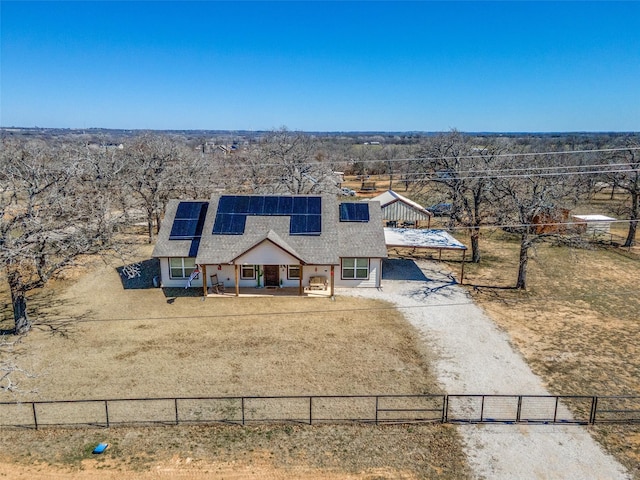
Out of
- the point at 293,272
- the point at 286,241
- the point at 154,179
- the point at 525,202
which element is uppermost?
the point at 154,179

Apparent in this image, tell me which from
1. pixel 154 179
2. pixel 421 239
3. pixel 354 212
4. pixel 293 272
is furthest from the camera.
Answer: pixel 154 179

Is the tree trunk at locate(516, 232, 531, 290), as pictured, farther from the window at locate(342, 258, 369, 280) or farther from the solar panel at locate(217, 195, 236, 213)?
the solar panel at locate(217, 195, 236, 213)

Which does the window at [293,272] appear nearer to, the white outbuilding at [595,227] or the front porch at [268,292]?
the front porch at [268,292]

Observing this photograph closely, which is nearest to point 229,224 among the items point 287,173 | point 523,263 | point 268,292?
point 268,292

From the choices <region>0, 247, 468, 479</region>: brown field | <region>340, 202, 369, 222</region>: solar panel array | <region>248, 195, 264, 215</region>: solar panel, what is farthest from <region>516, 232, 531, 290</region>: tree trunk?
<region>248, 195, 264, 215</region>: solar panel

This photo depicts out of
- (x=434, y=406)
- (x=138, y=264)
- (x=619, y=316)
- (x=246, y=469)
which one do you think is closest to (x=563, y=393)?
(x=434, y=406)

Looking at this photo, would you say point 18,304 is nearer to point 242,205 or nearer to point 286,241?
point 242,205

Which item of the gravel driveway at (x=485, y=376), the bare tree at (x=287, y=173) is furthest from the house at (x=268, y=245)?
the bare tree at (x=287, y=173)
